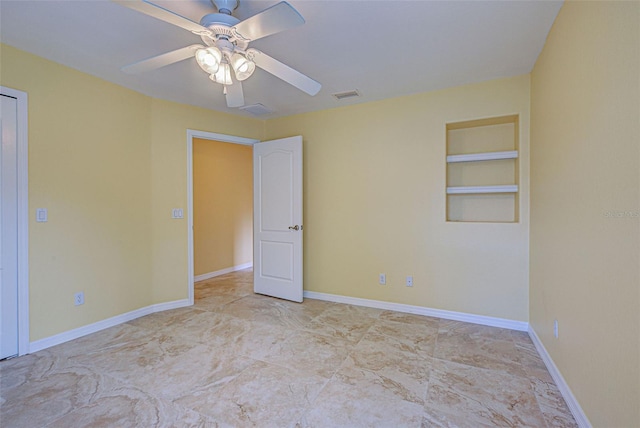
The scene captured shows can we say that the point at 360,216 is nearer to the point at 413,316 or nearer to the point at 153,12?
the point at 413,316

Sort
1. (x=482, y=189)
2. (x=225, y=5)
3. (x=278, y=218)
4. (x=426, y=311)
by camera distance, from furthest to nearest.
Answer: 1. (x=278, y=218)
2. (x=426, y=311)
3. (x=482, y=189)
4. (x=225, y=5)

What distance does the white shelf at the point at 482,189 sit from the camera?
111 inches

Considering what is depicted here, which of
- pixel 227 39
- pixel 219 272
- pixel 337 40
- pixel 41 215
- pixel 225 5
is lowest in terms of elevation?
pixel 219 272

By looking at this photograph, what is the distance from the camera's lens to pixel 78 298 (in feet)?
8.80

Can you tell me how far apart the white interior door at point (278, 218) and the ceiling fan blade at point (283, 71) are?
5.84 feet

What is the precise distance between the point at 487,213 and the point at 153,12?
3192 mm

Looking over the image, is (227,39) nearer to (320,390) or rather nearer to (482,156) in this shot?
(320,390)

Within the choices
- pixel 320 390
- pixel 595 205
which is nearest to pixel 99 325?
pixel 320 390

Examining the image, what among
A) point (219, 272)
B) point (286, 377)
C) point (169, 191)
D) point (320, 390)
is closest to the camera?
point (320, 390)

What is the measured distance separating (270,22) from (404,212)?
2.39m

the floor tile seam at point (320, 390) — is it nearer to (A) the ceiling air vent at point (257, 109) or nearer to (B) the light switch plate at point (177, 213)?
(B) the light switch plate at point (177, 213)

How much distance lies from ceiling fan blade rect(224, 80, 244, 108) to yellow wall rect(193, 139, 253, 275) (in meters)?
2.90

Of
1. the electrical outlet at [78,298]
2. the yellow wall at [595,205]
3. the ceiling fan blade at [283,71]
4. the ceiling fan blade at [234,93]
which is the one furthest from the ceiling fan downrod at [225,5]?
the electrical outlet at [78,298]

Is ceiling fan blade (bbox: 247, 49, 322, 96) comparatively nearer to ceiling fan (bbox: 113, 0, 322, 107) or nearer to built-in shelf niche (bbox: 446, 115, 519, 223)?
ceiling fan (bbox: 113, 0, 322, 107)
